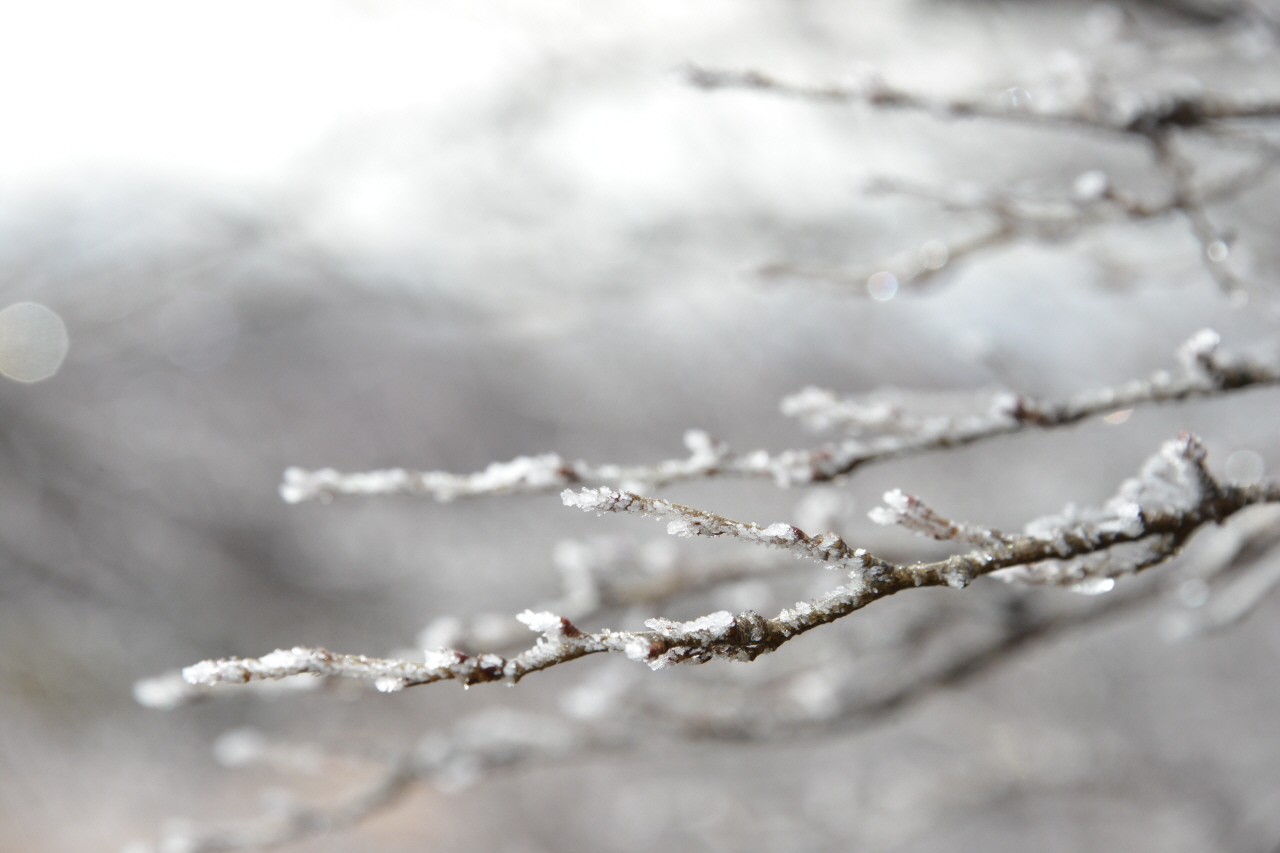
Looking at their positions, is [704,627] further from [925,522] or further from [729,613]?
[925,522]

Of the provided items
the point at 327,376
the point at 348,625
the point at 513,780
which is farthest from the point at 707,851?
the point at 327,376

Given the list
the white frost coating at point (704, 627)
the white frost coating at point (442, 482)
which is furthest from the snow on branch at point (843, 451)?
the white frost coating at point (704, 627)

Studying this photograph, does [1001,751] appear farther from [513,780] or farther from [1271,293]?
[513,780]

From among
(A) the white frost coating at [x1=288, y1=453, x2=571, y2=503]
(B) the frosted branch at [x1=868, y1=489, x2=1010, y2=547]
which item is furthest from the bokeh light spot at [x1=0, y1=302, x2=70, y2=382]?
(B) the frosted branch at [x1=868, y1=489, x2=1010, y2=547]

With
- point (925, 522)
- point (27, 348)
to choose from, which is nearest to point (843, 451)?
point (925, 522)

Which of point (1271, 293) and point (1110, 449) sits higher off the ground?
point (1271, 293)

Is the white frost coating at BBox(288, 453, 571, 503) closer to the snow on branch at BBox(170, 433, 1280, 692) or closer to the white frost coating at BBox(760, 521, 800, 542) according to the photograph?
the snow on branch at BBox(170, 433, 1280, 692)
